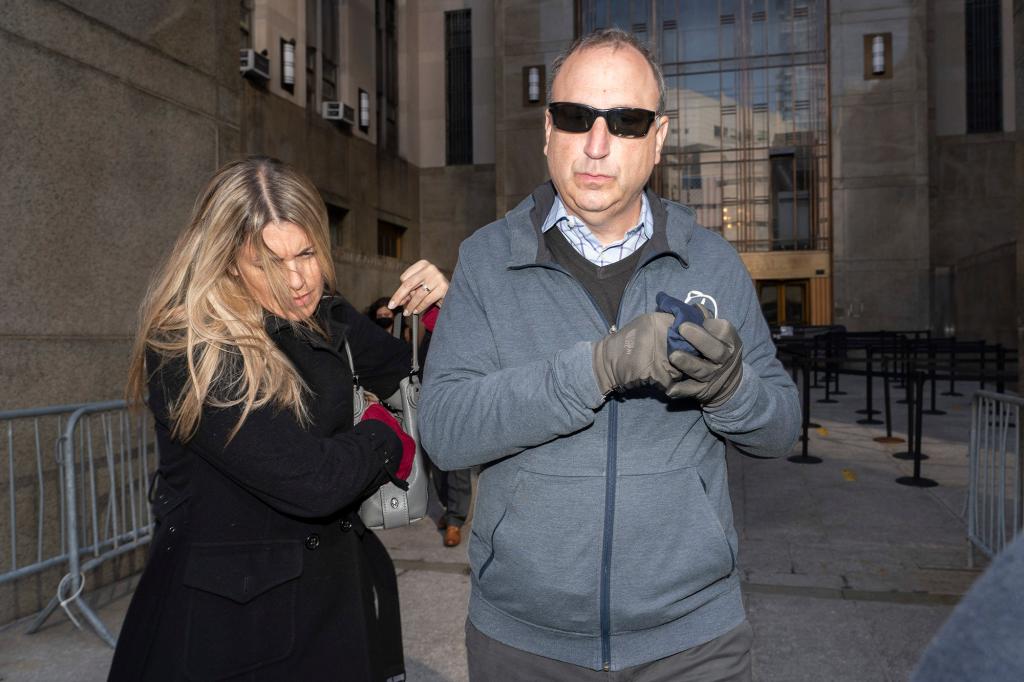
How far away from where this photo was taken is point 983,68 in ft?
82.9

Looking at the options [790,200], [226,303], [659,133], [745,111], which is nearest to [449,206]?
[745,111]

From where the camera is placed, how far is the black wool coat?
6.85ft

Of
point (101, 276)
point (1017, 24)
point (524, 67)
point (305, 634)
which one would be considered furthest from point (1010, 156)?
point (305, 634)

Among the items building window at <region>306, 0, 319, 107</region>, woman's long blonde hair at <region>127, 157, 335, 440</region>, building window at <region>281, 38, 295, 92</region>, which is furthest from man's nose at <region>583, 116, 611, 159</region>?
building window at <region>306, 0, 319, 107</region>

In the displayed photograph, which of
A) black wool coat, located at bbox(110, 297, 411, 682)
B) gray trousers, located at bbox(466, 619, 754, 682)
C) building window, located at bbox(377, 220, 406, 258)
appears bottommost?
gray trousers, located at bbox(466, 619, 754, 682)

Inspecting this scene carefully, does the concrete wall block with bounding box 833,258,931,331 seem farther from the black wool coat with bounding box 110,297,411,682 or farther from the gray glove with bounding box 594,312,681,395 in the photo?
the gray glove with bounding box 594,312,681,395

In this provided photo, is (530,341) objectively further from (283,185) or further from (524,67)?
(524,67)

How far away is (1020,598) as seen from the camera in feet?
1.55

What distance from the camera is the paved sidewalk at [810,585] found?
4293mm

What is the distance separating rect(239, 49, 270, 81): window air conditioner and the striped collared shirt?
1442 centimetres

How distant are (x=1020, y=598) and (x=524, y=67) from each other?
84.0 ft

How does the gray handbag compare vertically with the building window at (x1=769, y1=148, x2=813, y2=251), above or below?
below

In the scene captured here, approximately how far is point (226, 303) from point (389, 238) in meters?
22.8

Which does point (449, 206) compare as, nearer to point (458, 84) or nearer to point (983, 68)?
point (458, 84)
